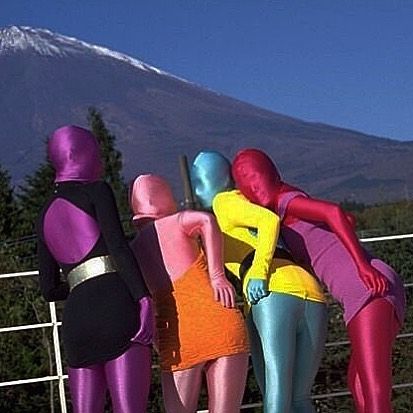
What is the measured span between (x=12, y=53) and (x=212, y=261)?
17238 cm

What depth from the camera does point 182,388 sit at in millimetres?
3379

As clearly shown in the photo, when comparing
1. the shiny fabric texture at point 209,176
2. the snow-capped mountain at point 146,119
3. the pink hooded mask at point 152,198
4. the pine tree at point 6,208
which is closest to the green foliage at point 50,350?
the pink hooded mask at point 152,198

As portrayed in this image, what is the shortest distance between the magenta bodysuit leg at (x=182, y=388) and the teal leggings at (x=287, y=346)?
8.4 inches

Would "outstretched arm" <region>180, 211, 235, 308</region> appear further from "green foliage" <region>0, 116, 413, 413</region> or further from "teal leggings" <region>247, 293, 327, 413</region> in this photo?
"green foliage" <region>0, 116, 413, 413</region>

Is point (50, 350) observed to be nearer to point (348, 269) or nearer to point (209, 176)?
point (209, 176)

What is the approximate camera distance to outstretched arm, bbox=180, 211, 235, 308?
3350 millimetres

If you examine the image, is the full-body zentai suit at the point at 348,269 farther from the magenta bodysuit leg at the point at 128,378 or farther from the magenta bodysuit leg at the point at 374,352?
the magenta bodysuit leg at the point at 128,378

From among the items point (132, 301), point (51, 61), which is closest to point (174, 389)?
point (132, 301)

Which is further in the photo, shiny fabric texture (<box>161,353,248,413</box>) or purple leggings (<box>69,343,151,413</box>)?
shiny fabric texture (<box>161,353,248,413</box>)

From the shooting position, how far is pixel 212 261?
3365 mm

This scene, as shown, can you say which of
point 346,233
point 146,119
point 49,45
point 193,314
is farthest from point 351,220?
point 49,45

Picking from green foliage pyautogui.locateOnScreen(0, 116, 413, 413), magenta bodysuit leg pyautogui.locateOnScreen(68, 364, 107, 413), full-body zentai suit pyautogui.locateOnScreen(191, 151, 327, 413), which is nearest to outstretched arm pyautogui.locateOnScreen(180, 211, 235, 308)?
full-body zentai suit pyautogui.locateOnScreen(191, 151, 327, 413)

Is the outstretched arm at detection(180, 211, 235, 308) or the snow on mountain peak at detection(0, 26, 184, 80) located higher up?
the snow on mountain peak at detection(0, 26, 184, 80)

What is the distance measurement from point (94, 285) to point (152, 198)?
1.34 feet
